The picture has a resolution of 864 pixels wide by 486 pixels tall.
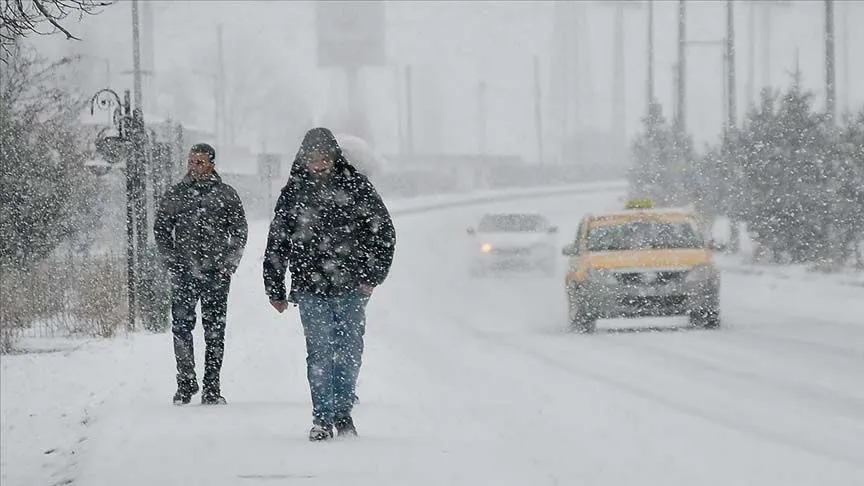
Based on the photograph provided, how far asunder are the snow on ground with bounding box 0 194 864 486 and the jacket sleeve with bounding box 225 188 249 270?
41.5 inches

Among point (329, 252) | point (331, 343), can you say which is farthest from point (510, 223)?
point (329, 252)

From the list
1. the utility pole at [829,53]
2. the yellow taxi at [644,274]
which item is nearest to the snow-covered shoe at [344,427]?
the yellow taxi at [644,274]

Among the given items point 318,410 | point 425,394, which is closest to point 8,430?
point 425,394

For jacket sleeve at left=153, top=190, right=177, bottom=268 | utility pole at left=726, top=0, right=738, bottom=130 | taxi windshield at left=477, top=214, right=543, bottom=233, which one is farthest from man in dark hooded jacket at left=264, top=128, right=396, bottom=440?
utility pole at left=726, top=0, right=738, bottom=130

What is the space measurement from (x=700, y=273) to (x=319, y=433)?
10416 mm

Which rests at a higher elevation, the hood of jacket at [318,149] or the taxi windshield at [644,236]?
the hood of jacket at [318,149]

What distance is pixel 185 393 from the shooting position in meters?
11.2

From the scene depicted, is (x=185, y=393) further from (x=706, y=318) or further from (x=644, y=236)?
(x=644, y=236)

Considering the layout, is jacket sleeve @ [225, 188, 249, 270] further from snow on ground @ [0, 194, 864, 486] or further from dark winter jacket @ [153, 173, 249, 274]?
snow on ground @ [0, 194, 864, 486]

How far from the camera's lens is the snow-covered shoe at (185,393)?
11.2m

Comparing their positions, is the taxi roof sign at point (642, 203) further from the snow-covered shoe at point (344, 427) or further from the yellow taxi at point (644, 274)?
the snow-covered shoe at point (344, 427)

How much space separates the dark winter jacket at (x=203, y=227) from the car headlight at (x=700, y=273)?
28.5 feet

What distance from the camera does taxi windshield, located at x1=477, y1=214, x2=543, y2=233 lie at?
3475cm

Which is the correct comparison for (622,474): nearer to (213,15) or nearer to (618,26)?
(618,26)
